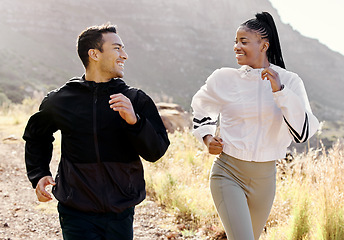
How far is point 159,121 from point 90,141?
427 mm

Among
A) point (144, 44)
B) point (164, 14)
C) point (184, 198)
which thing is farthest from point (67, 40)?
point (184, 198)

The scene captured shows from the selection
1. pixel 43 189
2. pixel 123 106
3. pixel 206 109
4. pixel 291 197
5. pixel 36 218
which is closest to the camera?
pixel 123 106

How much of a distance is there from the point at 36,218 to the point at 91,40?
336cm

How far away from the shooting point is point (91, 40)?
95.5 inches

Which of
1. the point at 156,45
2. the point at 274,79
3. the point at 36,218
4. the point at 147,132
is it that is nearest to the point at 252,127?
the point at 274,79

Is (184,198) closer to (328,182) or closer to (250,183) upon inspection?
(328,182)

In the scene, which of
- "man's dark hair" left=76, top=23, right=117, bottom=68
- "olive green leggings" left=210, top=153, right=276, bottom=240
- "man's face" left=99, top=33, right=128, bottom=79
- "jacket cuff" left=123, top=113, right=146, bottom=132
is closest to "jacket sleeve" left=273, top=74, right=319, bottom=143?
"olive green leggings" left=210, top=153, right=276, bottom=240

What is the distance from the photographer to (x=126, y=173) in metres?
2.19

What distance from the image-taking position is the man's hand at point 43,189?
2.28 m

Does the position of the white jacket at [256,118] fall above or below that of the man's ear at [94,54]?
below

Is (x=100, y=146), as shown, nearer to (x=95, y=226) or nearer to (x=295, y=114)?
(x=95, y=226)

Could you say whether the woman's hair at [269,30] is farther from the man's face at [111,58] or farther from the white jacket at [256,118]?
the man's face at [111,58]

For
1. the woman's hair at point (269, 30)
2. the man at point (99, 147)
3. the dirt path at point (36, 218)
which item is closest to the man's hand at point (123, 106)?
the man at point (99, 147)

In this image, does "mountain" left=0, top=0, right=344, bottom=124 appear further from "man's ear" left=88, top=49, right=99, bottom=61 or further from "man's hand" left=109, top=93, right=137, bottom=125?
"man's hand" left=109, top=93, right=137, bottom=125
